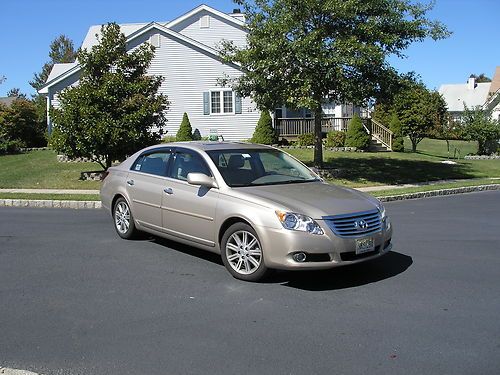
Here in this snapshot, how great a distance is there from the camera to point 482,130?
3080cm

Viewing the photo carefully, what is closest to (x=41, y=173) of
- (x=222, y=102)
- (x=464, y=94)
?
(x=222, y=102)

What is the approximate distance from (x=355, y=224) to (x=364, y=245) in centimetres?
26

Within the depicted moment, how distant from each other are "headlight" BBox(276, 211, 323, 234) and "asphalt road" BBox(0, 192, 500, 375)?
27.6 inches

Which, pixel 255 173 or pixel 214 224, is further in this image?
pixel 255 173

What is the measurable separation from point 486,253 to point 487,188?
10.8 meters

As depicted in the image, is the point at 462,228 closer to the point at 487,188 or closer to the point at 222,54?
the point at 487,188

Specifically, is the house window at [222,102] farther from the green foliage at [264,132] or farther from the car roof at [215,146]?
the car roof at [215,146]

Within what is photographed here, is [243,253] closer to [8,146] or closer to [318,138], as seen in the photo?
[318,138]

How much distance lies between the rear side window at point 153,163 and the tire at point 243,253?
1856mm

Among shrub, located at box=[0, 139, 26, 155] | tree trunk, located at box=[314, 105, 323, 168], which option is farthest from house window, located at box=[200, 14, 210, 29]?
tree trunk, located at box=[314, 105, 323, 168]

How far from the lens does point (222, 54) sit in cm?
1828

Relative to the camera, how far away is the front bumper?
577 centimetres

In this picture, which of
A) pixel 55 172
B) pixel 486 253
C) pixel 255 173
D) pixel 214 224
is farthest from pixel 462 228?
pixel 55 172

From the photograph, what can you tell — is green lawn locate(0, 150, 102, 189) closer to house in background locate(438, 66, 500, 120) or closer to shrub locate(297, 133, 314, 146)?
shrub locate(297, 133, 314, 146)
